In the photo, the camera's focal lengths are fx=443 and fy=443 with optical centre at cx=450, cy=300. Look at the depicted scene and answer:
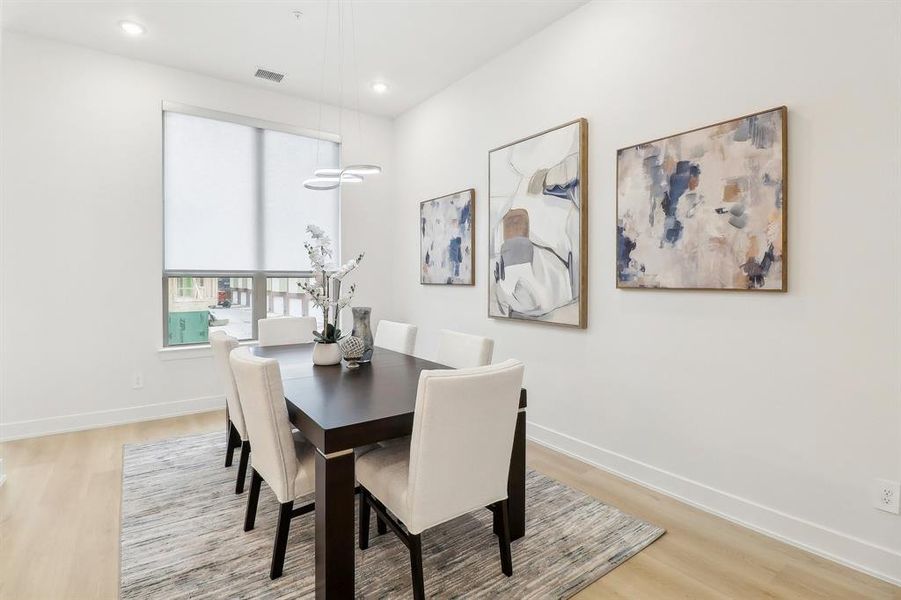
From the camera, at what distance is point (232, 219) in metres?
4.25

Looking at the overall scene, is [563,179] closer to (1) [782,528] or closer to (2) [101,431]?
(1) [782,528]

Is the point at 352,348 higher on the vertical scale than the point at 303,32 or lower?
lower

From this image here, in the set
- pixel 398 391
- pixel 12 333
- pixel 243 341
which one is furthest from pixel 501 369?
pixel 12 333

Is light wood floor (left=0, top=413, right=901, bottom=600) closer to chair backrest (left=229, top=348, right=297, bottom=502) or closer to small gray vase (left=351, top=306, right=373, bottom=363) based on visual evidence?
chair backrest (left=229, top=348, right=297, bottom=502)

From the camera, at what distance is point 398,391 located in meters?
2.00

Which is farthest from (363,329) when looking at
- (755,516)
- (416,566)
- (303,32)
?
(303,32)

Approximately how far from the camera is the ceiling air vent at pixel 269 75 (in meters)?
4.00

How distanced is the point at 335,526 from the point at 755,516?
2037mm

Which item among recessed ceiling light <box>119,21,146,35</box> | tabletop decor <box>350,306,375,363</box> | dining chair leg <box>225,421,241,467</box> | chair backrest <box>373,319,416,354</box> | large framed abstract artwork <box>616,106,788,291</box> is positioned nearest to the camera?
large framed abstract artwork <box>616,106,788,291</box>

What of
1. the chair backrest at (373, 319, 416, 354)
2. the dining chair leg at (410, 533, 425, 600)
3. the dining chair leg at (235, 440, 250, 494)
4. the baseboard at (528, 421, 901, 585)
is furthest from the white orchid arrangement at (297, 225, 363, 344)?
the baseboard at (528, 421, 901, 585)

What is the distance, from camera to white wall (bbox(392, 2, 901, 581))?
1840 millimetres

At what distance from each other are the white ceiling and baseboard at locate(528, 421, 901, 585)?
3.03 metres

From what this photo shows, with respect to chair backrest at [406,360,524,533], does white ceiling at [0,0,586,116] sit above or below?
above

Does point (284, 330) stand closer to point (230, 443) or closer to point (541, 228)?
point (230, 443)
